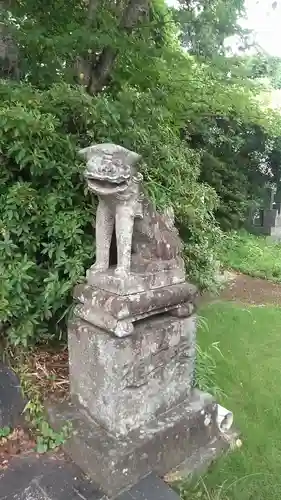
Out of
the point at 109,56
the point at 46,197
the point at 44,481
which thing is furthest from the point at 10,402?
the point at 109,56

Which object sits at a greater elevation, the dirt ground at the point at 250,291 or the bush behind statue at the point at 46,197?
the bush behind statue at the point at 46,197

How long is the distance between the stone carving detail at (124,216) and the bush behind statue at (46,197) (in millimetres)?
239

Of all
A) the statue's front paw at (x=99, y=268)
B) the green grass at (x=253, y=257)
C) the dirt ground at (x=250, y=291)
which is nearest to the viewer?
the statue's front paw at (x=99, y=268)

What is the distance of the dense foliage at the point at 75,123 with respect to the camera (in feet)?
6.62

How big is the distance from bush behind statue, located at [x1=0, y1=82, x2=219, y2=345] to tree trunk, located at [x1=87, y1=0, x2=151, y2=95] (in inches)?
38.2

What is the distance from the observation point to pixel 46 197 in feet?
6.88

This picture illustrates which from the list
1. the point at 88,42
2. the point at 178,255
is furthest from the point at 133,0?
the point at 178,255

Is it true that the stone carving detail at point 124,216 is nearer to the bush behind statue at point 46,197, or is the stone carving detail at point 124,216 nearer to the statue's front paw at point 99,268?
the statue's front paw at point 99,268

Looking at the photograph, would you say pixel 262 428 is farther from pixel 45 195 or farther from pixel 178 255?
pixel 45 195

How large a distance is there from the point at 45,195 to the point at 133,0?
74.7 inches

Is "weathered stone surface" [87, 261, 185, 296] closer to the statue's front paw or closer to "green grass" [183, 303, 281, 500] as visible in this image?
the statue's front paw

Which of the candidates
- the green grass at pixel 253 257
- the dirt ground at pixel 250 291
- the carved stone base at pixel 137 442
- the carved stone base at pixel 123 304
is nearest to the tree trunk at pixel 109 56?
the carved stone base at pixel 123 304

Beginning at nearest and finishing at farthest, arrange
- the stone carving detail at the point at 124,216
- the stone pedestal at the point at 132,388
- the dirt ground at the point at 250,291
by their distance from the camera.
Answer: the stone carving detail at the point at 124,216 < the stone pedestal at the point at 132,388 < the dirt ground at the point at 250,291

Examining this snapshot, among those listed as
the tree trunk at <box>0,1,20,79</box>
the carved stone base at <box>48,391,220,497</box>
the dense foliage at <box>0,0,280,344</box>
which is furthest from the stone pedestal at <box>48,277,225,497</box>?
the tree trunk at <box>0,1,20,79</box>
